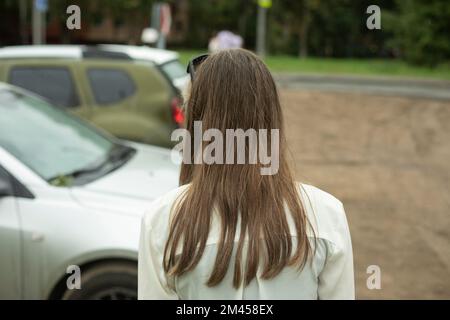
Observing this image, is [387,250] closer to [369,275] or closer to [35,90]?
[369,275]

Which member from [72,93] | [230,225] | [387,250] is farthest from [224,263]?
[72,93]

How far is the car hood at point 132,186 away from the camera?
385cm

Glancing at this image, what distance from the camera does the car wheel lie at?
3.71 meters

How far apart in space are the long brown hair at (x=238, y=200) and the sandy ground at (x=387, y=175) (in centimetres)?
24

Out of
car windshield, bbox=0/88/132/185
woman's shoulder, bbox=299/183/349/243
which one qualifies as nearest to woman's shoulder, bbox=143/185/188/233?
woman's shoulder, bbox=299/183/349/243

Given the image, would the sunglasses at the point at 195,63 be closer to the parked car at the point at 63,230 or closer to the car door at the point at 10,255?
the parked car at the point at 63,230

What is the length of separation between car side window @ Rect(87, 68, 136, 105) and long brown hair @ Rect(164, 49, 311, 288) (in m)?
5.84

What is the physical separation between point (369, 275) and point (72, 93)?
3922 mm

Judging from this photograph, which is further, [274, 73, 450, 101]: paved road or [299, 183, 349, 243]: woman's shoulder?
[274, 73, 450, 101]: paved road

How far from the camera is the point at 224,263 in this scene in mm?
1690

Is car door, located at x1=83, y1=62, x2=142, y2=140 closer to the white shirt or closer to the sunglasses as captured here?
the sunglasses

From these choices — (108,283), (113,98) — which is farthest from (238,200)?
(113,98)

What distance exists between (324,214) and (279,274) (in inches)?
8.0

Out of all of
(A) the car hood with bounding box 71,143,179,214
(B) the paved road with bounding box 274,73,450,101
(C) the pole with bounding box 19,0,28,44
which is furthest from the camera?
(C) the pole with bounding box 19,0,28,44
